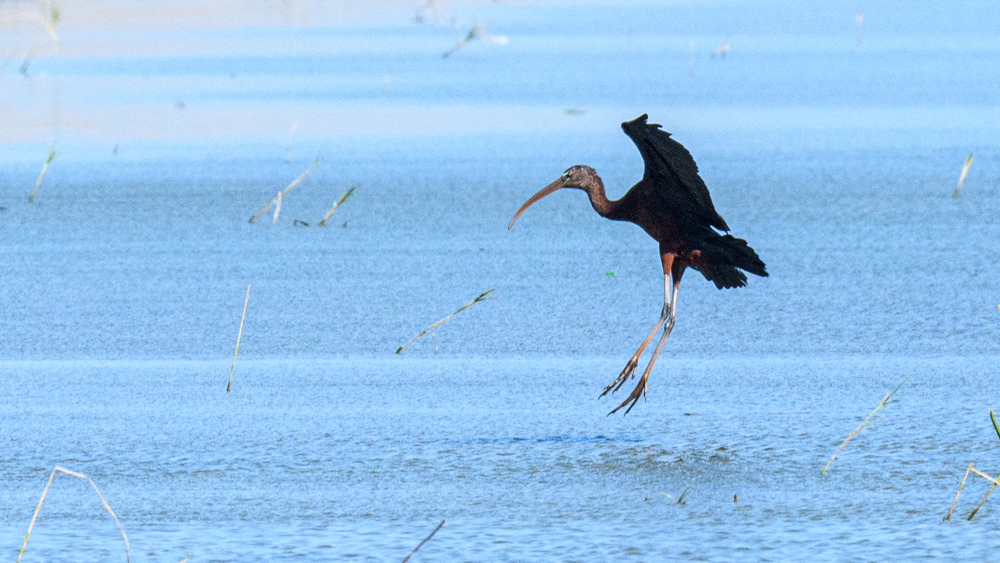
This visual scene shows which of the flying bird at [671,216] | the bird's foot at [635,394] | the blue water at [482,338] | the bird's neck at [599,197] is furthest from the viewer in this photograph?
the bird's neck at [599,197]

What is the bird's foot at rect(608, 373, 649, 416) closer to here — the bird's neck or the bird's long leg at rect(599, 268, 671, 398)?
the bird's long leg at rect(599, 268, 671, 398)

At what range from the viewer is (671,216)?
12.9ft

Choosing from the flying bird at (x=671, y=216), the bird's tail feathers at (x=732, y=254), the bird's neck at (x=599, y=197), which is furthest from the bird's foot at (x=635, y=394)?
the bird's neck at (x=599, y=197)

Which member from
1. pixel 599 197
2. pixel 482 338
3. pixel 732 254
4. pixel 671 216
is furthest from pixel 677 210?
pixel 482 338

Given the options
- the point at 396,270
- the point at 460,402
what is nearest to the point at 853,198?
the point at 396,270

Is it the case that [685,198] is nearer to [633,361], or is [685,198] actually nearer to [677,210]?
[677,210]

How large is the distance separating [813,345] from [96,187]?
4.33 metres

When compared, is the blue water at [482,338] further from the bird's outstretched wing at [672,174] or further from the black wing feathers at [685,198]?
the bird's outstretched wing at [672,174]

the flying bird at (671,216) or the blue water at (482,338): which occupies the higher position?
the flying bird at (671,216)

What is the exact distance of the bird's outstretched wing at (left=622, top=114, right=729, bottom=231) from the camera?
373 centimetres

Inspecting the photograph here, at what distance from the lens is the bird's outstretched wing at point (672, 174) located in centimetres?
373

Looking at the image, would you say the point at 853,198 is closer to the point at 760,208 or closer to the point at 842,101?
the point at 760,208

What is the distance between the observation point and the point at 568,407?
3.84m

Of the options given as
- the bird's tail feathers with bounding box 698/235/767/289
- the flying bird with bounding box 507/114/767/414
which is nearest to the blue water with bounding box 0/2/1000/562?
the flying bird with bounding box 507/114/767/414
